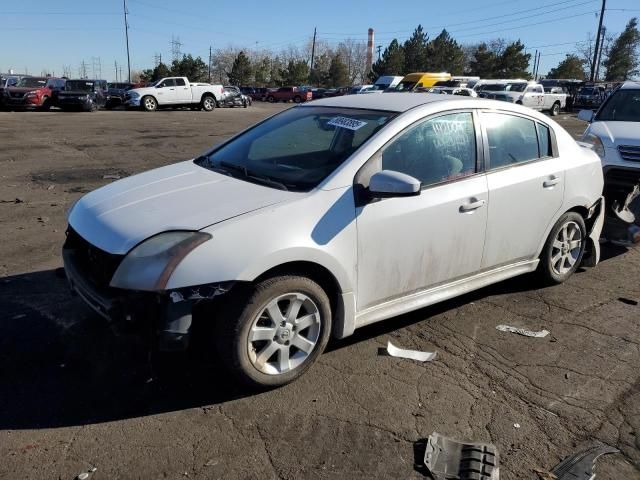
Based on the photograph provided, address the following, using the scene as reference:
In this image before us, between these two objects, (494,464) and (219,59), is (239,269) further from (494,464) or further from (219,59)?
(219,59)

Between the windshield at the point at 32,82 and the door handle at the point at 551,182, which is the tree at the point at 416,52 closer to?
the windshield at the point at 32,82

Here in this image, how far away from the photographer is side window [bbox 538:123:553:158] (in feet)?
14.9

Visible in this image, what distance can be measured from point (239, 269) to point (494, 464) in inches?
63.3

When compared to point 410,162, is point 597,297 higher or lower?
lower

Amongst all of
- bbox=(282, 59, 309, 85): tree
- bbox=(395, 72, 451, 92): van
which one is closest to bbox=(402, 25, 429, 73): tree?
bbox=(282, 59, 309, 85): tree

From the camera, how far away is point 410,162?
11.9 feet

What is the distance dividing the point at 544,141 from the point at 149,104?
1157 inches

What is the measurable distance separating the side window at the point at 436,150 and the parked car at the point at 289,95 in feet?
A: 171

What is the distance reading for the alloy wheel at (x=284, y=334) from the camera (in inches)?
121

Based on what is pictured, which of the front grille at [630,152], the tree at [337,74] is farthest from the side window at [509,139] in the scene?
the tree at [337,74]

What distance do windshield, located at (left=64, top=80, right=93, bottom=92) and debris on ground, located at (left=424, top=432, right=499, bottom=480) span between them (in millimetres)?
30059

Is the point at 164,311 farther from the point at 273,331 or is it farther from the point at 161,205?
the point at 161,205

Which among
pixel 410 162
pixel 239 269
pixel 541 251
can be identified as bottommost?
pixel 541 251

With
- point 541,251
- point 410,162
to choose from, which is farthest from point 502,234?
point 410,162
